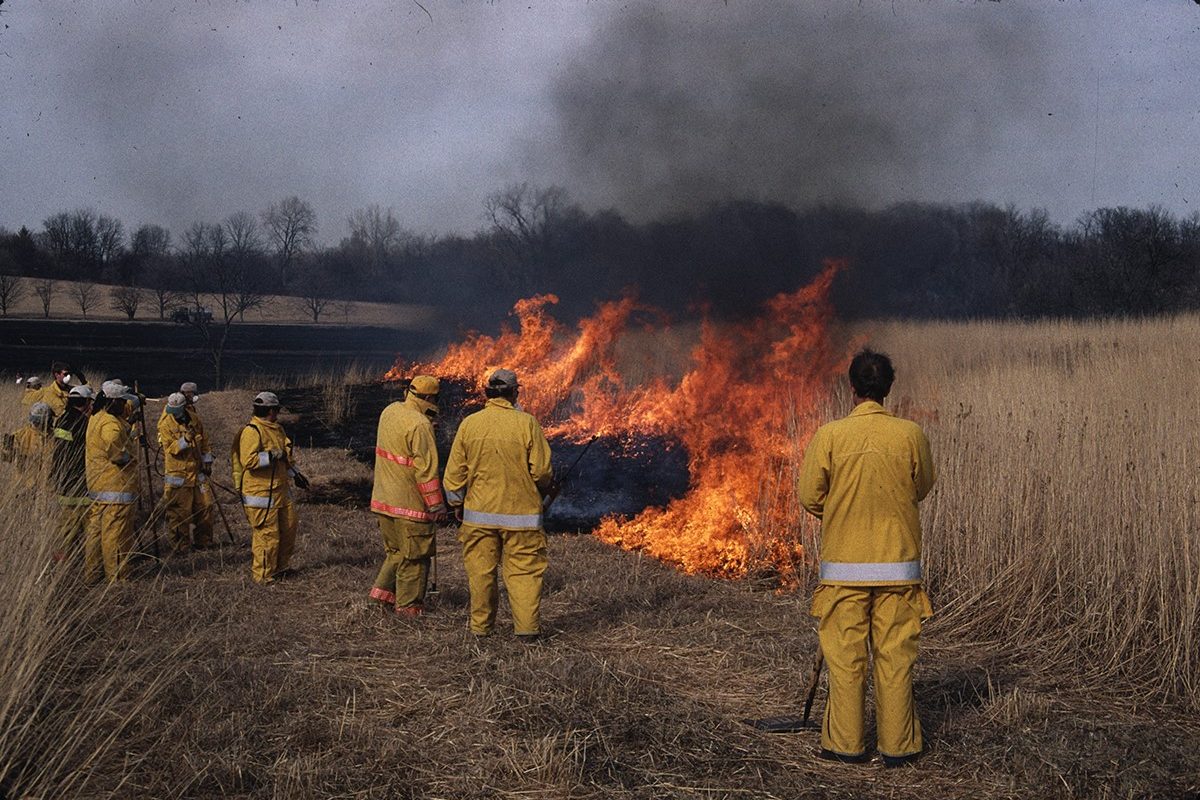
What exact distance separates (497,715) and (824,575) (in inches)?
76.8

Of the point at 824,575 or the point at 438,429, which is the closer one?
the point at 824,575

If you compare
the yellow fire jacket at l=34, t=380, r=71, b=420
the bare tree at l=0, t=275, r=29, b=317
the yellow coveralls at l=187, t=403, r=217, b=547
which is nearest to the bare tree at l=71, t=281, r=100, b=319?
the bare tree at l=0, t=275, r=29, b=317

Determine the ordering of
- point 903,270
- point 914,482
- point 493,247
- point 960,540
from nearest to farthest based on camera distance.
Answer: point 914,482 → point 960,540 → point 903,270 → point 493,247

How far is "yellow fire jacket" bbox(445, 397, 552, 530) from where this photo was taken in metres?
6.64

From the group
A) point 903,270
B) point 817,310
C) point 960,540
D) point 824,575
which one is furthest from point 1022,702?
point 903,270

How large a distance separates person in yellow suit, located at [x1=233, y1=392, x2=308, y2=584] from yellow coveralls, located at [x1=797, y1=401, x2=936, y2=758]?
19.6ft

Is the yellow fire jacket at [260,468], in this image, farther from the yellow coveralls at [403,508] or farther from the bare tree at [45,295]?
the bare tree at [45,295]

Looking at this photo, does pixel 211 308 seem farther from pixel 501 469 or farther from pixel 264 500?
pixel 501 469

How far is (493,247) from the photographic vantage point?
78.8 ft

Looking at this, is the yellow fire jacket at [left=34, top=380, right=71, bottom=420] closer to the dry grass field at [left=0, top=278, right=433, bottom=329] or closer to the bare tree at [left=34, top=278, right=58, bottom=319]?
the dry grass field at [left=0, top=278, right=433, bottom=329]

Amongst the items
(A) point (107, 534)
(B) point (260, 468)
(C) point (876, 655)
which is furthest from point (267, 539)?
(C) point (876, 655)

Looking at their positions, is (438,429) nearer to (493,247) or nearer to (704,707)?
(493,247)

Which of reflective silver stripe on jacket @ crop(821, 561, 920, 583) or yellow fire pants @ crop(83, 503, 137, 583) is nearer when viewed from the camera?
reflective silver stripe on jacket @ crop(821, 561, 920, 583)

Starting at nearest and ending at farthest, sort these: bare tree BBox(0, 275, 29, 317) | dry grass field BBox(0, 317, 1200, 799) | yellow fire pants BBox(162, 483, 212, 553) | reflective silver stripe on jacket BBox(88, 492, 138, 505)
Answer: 1. dry grass field BBox(0, 317, 1200, 799)
2. reflective silver stripe on jacket BBox(88, 492, 138, 505)
3. yellow fire pants BBox(162, 483, 212, 553)
4. bare tree BBox(0, 275, 29, 317)
